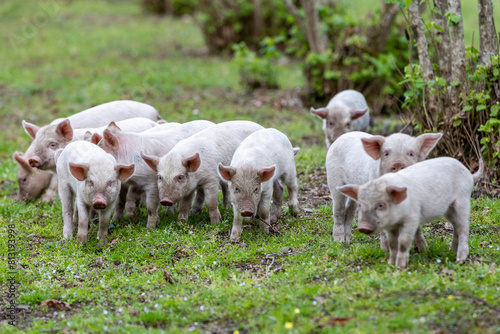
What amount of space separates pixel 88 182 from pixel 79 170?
169mm

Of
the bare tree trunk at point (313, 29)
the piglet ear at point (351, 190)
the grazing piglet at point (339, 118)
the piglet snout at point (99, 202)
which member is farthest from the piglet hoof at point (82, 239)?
the bare tree trunk at point (313, 29)

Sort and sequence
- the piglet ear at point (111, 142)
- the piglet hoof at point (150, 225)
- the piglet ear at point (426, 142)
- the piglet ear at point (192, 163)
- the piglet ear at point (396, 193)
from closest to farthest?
1. the piglet ear at point (396, 193)
2. the piglet ear at point (426, 142)
3. the piglet ear at point (192, 163)
4. the piglet hoof at point (150, 225)
5. the piglet ear at point (111, 142)

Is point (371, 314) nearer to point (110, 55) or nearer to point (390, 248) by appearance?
point (390, 248)

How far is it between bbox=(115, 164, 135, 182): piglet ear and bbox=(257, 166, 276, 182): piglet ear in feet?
4.81

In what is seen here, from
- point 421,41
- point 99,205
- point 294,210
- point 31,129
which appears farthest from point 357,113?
point 31,129

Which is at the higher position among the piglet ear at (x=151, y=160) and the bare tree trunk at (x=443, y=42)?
the bare tree trunk at (x=443, y=42)

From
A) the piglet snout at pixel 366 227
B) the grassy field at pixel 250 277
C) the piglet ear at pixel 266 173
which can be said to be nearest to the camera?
the grassy field at pixel 250 277

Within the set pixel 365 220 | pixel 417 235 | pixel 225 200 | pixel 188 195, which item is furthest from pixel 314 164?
pixel 365 220

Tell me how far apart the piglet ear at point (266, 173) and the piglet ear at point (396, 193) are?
5.57ft

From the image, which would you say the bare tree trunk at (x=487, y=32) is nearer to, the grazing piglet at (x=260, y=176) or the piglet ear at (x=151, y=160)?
the grazing piglet at (x=260, y=176)

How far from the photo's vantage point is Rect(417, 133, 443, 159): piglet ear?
634 cm

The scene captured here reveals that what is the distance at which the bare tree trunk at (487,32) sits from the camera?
8109mm

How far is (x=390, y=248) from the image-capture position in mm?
5910

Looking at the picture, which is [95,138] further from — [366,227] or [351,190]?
[366,227]
